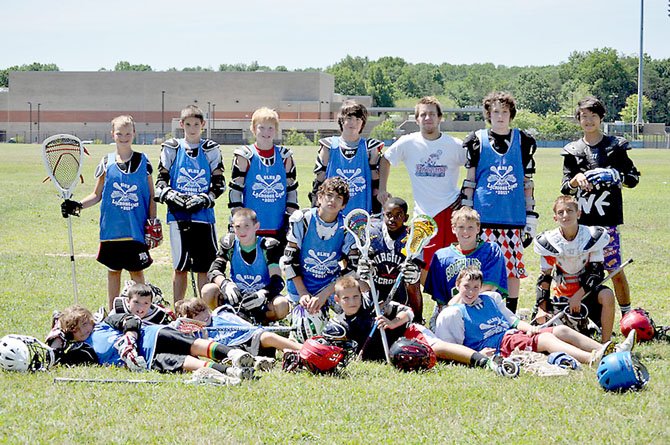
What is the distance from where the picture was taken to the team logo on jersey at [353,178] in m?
8.22

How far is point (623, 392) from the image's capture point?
18.5ft

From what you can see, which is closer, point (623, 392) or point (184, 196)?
point (623, 392)

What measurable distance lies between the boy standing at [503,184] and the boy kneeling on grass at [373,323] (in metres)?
1.36

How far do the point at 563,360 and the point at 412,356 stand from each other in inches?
40.5

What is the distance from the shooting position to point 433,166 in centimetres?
820

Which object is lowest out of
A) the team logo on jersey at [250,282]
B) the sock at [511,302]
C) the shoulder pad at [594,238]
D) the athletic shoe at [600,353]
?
the athletic shoe at [600,353]

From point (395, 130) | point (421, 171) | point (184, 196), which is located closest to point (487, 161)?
point (421, 171)

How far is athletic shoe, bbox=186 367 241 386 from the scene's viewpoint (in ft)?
19.4

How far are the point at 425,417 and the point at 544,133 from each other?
3981 inches

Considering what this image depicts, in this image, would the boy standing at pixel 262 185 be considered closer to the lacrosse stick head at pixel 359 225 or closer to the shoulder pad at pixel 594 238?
the lacrosse stick head at pixel 359 225

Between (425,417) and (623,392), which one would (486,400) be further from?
(623,392)

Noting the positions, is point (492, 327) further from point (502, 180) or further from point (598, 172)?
point (598, 172)

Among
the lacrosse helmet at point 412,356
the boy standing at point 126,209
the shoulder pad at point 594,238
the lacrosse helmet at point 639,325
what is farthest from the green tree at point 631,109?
the lacrosse helmet at point 412,356

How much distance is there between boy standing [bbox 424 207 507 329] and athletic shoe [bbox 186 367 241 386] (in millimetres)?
2002
